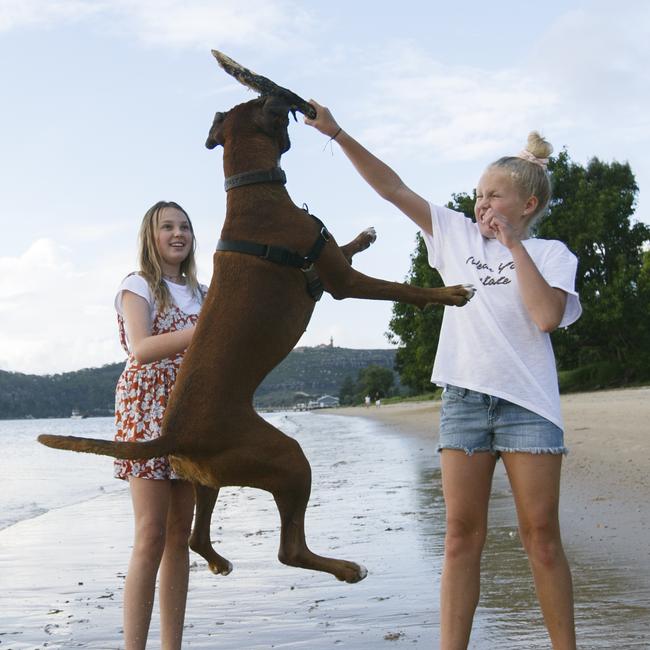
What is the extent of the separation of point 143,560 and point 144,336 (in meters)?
0.95

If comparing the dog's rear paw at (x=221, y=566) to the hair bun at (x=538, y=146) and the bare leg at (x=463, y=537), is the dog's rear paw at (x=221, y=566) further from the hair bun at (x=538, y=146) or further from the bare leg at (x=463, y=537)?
the hair bun at (x=538, y=146)

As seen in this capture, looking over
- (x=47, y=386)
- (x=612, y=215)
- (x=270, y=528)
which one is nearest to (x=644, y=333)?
(x=612, y=215)

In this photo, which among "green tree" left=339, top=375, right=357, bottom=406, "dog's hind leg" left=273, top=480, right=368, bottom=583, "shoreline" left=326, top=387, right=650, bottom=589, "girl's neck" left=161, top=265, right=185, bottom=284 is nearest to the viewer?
"dog's hind leg" left=273, top=480, right=368, bottom=583

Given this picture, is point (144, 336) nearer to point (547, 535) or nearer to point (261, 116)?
point (261, 116)

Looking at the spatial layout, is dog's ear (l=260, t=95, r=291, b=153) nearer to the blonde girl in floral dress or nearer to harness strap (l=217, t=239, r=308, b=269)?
harness strap (l=217, t=239, r=308, b=269)

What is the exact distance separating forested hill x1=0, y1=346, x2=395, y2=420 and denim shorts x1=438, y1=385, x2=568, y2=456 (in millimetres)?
59610

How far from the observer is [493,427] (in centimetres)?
335

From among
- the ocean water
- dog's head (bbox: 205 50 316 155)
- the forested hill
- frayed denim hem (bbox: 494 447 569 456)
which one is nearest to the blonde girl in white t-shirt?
frayed denim hem (bbox: 494 447 569 456)

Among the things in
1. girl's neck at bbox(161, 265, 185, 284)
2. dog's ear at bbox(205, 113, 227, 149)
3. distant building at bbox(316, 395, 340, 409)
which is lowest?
distant building at bbox(316, 395, 340, 409)

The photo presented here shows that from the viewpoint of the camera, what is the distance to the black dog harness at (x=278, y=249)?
9.78 feet

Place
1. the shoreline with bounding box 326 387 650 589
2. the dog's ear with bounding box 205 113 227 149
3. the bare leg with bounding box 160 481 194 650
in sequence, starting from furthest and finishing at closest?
1. the shoreline with bounding box 326 387 650 589
2. the bare leg with bounding box 160 481 194 650
3. the dog's ear with bounding box 205 113 227 149

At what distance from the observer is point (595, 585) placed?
4.90 meters

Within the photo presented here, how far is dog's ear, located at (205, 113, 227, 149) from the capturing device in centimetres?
317

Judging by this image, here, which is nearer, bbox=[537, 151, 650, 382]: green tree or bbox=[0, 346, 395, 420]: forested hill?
bbox=[537, 151, 650, 382]: green tree
